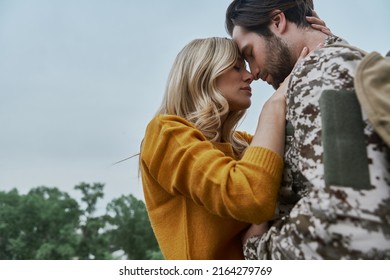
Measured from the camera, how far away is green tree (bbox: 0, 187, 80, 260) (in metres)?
28.6

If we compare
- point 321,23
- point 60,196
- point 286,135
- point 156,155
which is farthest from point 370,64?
point 60,196

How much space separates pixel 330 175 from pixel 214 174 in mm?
431

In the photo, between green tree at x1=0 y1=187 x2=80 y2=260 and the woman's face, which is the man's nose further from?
green tree at x1=0 y1=187 x2=80 y2=260

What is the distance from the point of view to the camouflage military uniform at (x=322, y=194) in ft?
4.20

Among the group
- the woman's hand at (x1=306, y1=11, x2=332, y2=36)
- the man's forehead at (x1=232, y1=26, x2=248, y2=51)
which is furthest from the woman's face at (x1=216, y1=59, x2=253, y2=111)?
the woman's hand at (x1=306, y1=11, x2=332, y2=36)

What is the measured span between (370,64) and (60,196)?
1332 inches

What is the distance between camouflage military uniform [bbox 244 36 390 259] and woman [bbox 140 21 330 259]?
0.10 m

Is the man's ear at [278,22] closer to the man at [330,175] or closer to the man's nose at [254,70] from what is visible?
the man's nose at [254,70]

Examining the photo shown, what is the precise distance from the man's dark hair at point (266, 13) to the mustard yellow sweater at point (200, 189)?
25.7 inches

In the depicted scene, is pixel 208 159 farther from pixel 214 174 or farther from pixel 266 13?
pixel 266 13

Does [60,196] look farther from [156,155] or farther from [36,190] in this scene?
[156,155]

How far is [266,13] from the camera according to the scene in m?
2.33

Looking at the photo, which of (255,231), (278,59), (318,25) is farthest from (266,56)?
(255,231)

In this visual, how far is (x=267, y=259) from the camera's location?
1568mm
